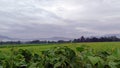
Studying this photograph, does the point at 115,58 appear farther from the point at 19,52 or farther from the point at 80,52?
the point at 19,52

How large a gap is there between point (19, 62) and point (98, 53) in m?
0.67

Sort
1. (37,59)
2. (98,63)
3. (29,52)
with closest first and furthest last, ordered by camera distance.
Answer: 1. (98,63)
2. (37,59)
3. (29,52)

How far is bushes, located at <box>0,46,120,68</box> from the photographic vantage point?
1662 mm

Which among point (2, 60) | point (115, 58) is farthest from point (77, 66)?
point (2, 60)

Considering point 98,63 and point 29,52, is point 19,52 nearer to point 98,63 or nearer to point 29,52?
point 29,52

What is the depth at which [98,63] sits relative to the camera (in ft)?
5.41

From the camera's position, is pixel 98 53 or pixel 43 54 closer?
pixel 98 53

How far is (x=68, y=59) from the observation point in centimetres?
180

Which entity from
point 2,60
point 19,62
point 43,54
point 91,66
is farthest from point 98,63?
point 2,60

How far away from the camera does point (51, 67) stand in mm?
1876

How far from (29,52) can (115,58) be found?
1.01 meters

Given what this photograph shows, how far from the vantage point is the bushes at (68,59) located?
1.66 metres

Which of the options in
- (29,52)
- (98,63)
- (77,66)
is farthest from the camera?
(29,52)

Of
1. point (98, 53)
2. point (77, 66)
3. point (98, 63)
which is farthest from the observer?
point (98, 53)
